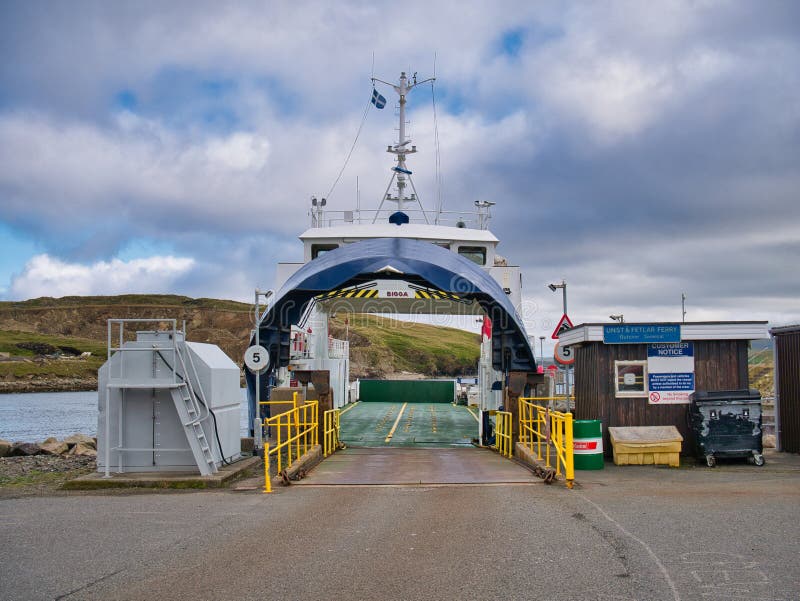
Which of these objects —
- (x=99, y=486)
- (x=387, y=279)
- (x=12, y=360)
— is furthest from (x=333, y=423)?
(x=12, y=360)

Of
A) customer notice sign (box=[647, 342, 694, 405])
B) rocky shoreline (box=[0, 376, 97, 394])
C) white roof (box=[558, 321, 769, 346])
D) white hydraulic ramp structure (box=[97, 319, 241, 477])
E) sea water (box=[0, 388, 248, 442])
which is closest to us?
white hydraulic ramp structure (box=[97, 319, 241, 477])

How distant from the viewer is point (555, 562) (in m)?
6.62

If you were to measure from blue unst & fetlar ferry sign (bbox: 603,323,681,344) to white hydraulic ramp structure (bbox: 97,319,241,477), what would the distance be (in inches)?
299

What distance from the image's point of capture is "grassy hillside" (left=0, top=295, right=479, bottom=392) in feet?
299

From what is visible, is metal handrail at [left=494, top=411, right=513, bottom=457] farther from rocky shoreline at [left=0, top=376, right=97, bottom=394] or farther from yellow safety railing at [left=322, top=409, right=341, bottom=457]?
rocky shoreline at [left=0, top=376, right=97, bottom=394]

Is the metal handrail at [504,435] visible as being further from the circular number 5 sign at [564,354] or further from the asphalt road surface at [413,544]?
the asphalt road surface at [413,544]

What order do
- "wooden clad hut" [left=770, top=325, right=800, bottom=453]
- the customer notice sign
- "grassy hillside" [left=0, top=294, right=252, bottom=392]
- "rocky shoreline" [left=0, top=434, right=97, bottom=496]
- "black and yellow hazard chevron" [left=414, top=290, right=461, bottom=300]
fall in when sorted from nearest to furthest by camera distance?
1. "rocky shoreline" [left=0, top=434, right=97, bottom=496]
2. the customer notice sign
3. "wooden clad hut" [left=770, top=325, right=800, bottom=453]
4. "black and yellow hazard chevron" [left=414, top=290, right=461, bottom=300]
5. "grassy hillside" [left=0, top=294, right=252, bottom=392]

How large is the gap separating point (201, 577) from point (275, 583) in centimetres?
68

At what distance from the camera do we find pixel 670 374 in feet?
48.3

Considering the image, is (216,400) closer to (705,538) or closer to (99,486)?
(99,486)

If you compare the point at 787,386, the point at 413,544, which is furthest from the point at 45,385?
the point at 413,544

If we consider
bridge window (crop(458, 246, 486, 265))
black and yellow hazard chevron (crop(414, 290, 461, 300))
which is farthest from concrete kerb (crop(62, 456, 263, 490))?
bridge window (crop(458, 246, 486, 265))

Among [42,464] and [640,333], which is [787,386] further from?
[42,464]

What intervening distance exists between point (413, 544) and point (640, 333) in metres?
8.90
